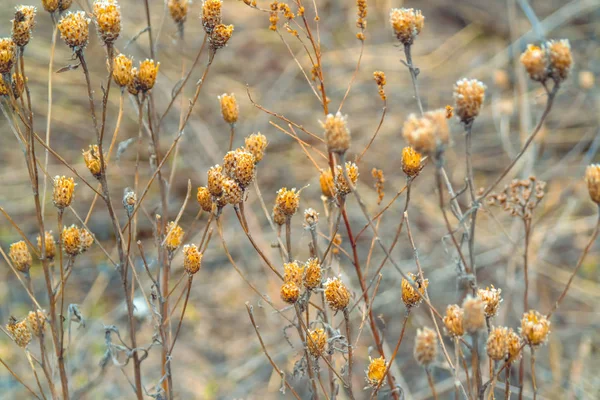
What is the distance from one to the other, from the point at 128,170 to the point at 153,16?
0.83 metres

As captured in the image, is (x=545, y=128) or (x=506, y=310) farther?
(x=545, y=128)

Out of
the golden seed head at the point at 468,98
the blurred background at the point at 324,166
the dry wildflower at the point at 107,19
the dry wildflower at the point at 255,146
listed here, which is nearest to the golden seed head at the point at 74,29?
the dry wildflower at the point at 107,19

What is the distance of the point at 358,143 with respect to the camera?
8.43 ft

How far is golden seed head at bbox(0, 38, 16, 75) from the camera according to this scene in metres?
0.81

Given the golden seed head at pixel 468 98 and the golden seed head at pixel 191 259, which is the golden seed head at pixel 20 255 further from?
the golden seed head at pixel 468 98

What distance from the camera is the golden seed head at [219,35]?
903mm

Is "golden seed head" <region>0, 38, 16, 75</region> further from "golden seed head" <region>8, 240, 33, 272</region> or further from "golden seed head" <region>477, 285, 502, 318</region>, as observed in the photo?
"golden seed head" <region>477, 285, 502, 318</region>

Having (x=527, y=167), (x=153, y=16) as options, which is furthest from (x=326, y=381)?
(x=153, y=16)

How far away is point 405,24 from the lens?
79 centimetres

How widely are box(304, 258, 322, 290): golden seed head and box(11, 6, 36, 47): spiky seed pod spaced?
0.51 m

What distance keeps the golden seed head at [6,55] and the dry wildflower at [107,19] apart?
124 millimetres

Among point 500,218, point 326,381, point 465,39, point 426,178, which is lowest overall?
point 326,381

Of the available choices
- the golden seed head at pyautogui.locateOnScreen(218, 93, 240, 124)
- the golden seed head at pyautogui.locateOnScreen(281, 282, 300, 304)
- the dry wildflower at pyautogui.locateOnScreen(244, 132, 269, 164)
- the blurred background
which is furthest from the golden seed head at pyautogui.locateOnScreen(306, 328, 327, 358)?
the blurred background

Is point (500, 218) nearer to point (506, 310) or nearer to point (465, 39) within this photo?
point (506, 310)
